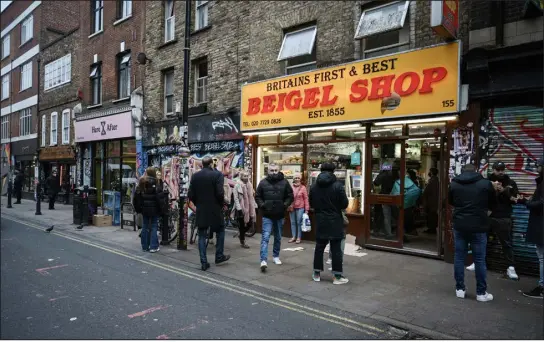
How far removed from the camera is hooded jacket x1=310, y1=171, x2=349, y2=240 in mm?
6098

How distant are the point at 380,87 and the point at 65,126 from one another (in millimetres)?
18554

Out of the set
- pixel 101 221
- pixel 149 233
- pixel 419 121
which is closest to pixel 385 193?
pixel 419 121

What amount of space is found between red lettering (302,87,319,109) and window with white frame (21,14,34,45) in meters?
22.9

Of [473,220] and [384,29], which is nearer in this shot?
[473,220]

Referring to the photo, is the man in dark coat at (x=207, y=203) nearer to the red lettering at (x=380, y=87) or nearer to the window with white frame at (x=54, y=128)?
the red lettering at (x=380, y=87)

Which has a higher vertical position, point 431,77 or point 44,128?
point 44,128

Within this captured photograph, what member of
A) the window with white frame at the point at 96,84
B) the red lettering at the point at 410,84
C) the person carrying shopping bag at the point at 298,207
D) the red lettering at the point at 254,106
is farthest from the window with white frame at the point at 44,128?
the red lettering at the point at 410,84

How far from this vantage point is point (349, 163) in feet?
31.3

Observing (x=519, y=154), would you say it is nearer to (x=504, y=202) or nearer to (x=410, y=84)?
(x=504, y=202)

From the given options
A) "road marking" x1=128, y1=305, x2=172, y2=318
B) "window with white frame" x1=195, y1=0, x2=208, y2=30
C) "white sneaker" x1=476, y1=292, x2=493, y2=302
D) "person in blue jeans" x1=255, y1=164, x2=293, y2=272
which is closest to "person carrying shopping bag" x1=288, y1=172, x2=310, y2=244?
"person in blue jeans" x1=255, y1=164, x2=293, y2=272

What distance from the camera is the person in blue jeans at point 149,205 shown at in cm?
845

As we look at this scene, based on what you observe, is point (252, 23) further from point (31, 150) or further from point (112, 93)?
point (31, 150)

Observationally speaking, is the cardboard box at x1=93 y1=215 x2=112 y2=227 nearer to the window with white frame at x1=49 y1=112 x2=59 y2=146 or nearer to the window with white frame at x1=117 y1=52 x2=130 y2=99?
the window with white frame at x1=117 y1=52 x2=130 y2=99

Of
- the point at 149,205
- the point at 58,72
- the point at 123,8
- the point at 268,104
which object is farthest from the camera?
the point at 58,72
